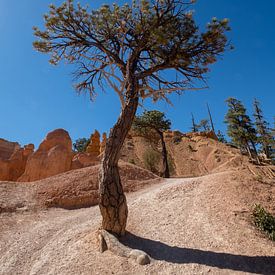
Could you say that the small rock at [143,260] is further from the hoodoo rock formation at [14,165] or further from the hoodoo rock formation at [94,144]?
the hoodoo rock formation at [94,144]

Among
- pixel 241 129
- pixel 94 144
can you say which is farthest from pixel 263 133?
pixel 94 144

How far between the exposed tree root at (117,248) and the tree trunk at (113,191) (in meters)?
0.25

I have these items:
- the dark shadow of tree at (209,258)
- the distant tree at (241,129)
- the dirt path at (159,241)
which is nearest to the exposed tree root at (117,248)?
the dirt path at (159,241)

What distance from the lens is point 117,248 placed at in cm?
544

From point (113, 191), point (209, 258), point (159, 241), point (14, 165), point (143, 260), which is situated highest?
point (14, 165)

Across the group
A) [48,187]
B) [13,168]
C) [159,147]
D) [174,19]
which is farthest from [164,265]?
[159,147]

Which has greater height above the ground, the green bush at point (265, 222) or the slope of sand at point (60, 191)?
the slope of sand at point (60, 191)

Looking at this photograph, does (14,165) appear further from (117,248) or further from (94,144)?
(117,248)

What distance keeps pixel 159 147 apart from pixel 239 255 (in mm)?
37515

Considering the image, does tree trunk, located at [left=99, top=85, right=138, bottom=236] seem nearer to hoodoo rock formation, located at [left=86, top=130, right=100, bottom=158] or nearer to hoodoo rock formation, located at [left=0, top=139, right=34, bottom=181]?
hoodoo rock formation, located at [left=0, top=139, right=34, bottom=181]

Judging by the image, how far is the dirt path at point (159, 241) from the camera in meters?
5.03

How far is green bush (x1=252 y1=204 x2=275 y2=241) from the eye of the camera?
6.45m

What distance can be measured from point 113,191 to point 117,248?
137cm

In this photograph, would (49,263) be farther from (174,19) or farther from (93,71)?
(174,19)
